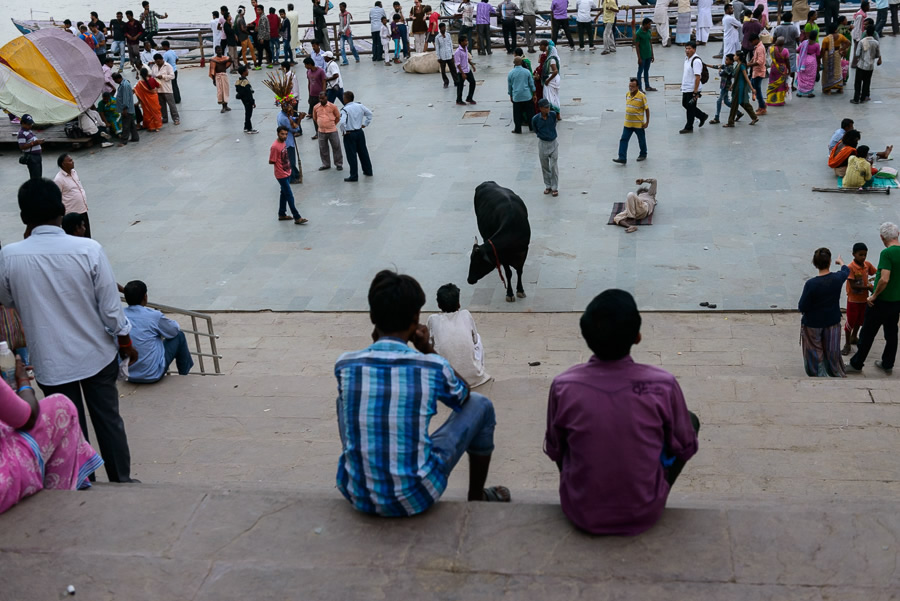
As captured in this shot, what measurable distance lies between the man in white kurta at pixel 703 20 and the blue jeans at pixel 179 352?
18.3 m

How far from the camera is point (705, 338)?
939cm

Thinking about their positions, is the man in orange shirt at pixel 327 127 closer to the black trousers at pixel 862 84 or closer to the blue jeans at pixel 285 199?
the blue jeans at pixel 285 199

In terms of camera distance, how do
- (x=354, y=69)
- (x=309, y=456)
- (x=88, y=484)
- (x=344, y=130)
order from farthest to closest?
1. (x=354, y=69)
2. (x=344, y=130)
3. (x=309, y=456)
4. (x=88, y=484)

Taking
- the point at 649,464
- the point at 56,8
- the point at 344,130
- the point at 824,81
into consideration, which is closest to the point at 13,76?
the point at 344,130

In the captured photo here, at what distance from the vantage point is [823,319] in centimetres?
790

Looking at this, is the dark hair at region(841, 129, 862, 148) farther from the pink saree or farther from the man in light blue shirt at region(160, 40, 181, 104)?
the man in light blue shirt at region(160, 40, 181, 104)

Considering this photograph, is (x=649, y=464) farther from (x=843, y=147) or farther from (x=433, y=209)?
(x=843, y=147)

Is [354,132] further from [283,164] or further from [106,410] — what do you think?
[106,410]

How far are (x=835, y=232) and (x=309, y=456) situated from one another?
319 inches

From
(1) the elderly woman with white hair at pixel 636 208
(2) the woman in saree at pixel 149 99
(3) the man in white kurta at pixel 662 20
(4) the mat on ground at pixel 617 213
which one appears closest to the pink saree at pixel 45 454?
(1) the elderly woman with white hair at pixel 636 208

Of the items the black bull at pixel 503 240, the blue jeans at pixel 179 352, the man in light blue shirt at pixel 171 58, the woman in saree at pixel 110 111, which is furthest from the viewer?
the man in light blue shirt at pixel 171 58

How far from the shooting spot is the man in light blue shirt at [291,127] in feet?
46.7

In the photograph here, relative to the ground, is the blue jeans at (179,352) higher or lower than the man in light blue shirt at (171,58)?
lower

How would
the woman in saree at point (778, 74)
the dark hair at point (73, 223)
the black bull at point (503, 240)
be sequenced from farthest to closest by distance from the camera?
the woman in saree at point (778, 74)
the black bull at point (503, 240)
the dark hair at point (73, 223)
